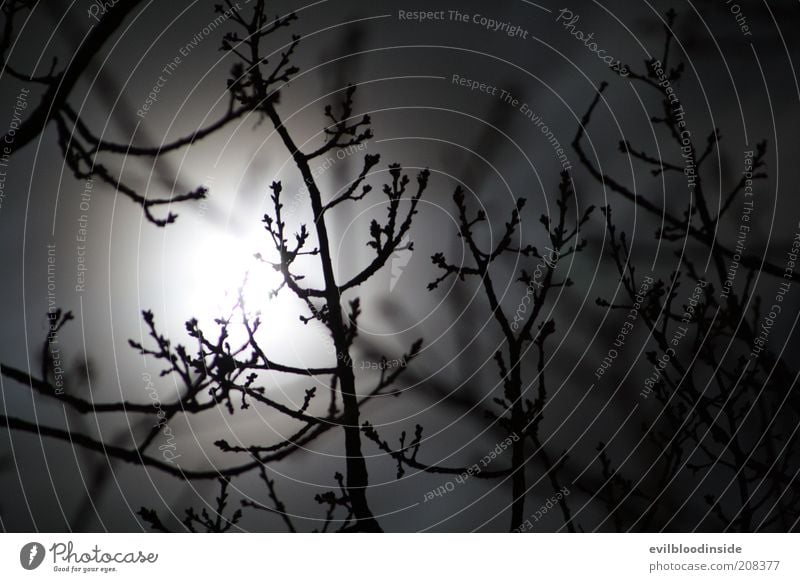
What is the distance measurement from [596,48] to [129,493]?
71cm
